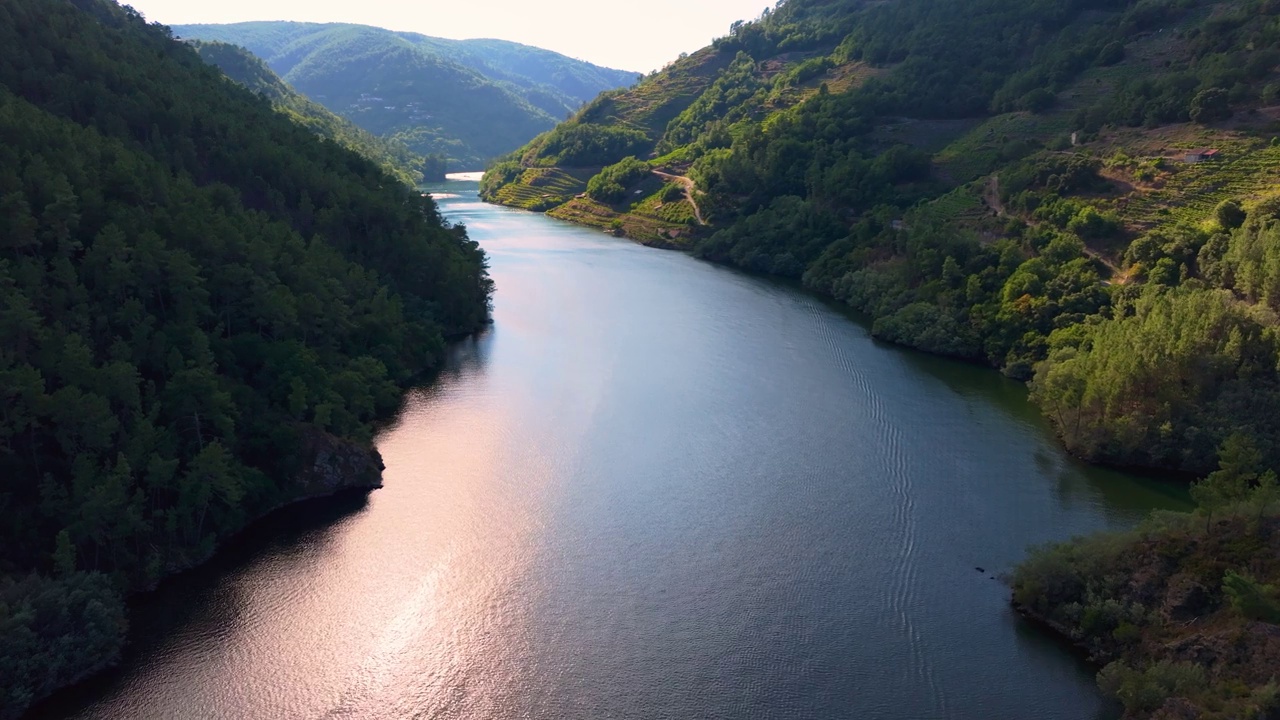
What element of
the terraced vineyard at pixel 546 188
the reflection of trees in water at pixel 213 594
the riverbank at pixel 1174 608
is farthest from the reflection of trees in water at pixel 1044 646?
the terraced vineyard at pixel 546 188

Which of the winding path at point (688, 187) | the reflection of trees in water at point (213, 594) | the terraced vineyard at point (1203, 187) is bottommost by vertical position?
the reflection of trees in water at point (213, 594)

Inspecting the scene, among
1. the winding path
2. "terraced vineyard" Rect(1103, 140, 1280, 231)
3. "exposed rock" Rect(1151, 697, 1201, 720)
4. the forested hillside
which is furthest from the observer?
the winding path

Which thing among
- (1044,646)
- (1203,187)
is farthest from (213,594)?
(1203,187)

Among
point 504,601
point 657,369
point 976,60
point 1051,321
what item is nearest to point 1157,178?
point 1051,321

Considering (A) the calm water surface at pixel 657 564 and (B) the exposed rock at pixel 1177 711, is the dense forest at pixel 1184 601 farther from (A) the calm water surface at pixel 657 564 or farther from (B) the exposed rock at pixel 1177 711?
(A) the calm water surface at pixel 657 564

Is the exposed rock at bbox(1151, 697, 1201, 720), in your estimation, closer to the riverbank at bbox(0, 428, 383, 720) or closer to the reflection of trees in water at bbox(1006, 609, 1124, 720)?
the reflection of trees in water at bbox(1006, 609, 1124, 720)

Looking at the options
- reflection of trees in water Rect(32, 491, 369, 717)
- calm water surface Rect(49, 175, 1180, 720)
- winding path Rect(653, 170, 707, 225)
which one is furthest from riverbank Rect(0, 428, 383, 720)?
winding path Rect(653, 170, 707, 225)
